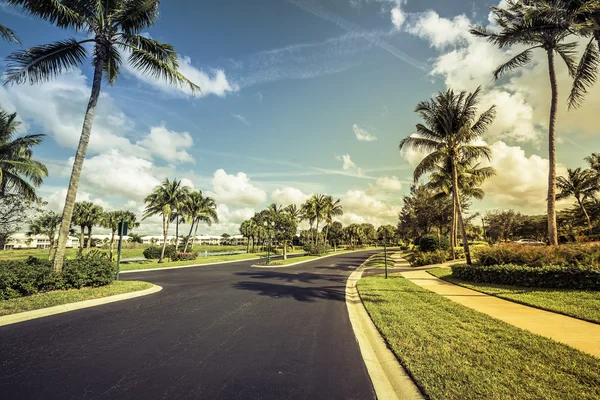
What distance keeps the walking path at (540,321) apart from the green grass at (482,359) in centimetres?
43

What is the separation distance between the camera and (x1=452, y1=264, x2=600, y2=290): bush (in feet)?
28.8

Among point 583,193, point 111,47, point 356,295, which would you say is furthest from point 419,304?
point 583,193

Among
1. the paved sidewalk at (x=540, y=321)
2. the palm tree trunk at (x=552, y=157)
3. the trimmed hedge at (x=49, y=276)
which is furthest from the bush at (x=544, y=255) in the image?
→ the trimmed hedge at (x=49, y=276)

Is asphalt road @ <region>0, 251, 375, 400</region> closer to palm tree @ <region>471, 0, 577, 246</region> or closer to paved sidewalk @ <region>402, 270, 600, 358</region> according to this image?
paved sidewalk @ <region>402, 270, 600, 358</region>

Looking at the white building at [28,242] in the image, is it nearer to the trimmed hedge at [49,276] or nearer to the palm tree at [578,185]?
the trimmed hedge at [49,276]

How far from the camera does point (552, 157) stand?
1279 centimetres

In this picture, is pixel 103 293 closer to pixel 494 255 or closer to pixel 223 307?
pixel 223 307

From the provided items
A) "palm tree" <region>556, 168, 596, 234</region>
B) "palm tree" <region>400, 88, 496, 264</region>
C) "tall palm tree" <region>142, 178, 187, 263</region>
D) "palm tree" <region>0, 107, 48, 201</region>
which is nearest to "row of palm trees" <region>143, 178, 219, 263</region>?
"tall palm tree" <region>142, 178, 187, 263</region>

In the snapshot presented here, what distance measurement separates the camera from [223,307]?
28.1 feet

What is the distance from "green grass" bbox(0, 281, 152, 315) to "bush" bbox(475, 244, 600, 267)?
16457 millimetres

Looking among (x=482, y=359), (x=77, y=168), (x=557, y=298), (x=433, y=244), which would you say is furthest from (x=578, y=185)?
(x=77, y=168)

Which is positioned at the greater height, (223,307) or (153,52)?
(153,52)

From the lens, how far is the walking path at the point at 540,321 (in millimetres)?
4984

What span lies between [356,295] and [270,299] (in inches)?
137
